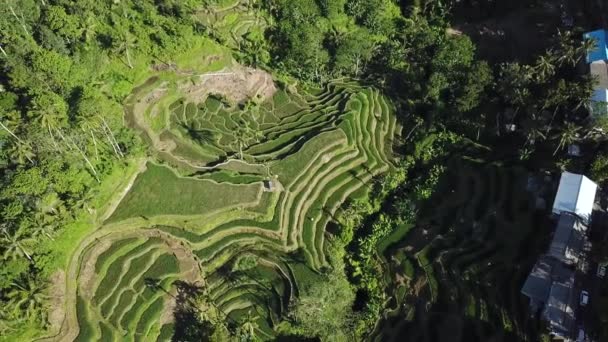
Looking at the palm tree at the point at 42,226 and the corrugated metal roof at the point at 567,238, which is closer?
the palm tree at the point at 42,226

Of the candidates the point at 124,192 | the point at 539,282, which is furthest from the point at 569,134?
the point at 124,192

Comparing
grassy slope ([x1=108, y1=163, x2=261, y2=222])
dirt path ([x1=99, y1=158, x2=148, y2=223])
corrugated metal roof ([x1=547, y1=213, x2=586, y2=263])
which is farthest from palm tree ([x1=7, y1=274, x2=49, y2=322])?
corrugated metal roof ([x1=547, y1=213, x2=586, y2=263])

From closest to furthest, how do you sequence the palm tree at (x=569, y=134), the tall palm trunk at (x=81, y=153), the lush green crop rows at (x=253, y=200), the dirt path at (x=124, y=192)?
the lush green crop rows at (x=253, y=200)
the tall palm trunk at (x=81, y=153)
the dirt path at (x=124, y=192)
the palm tree at (x=569, y=134)

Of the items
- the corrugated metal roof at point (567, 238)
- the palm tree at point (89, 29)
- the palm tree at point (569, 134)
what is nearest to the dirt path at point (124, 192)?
the palm tree at point (89, 29)

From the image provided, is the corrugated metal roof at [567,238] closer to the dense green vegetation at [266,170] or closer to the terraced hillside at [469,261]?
the terraced hillside at [469,261]

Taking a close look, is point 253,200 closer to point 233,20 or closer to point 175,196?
point 175,196

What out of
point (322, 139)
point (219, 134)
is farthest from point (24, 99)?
point (322, 139)
